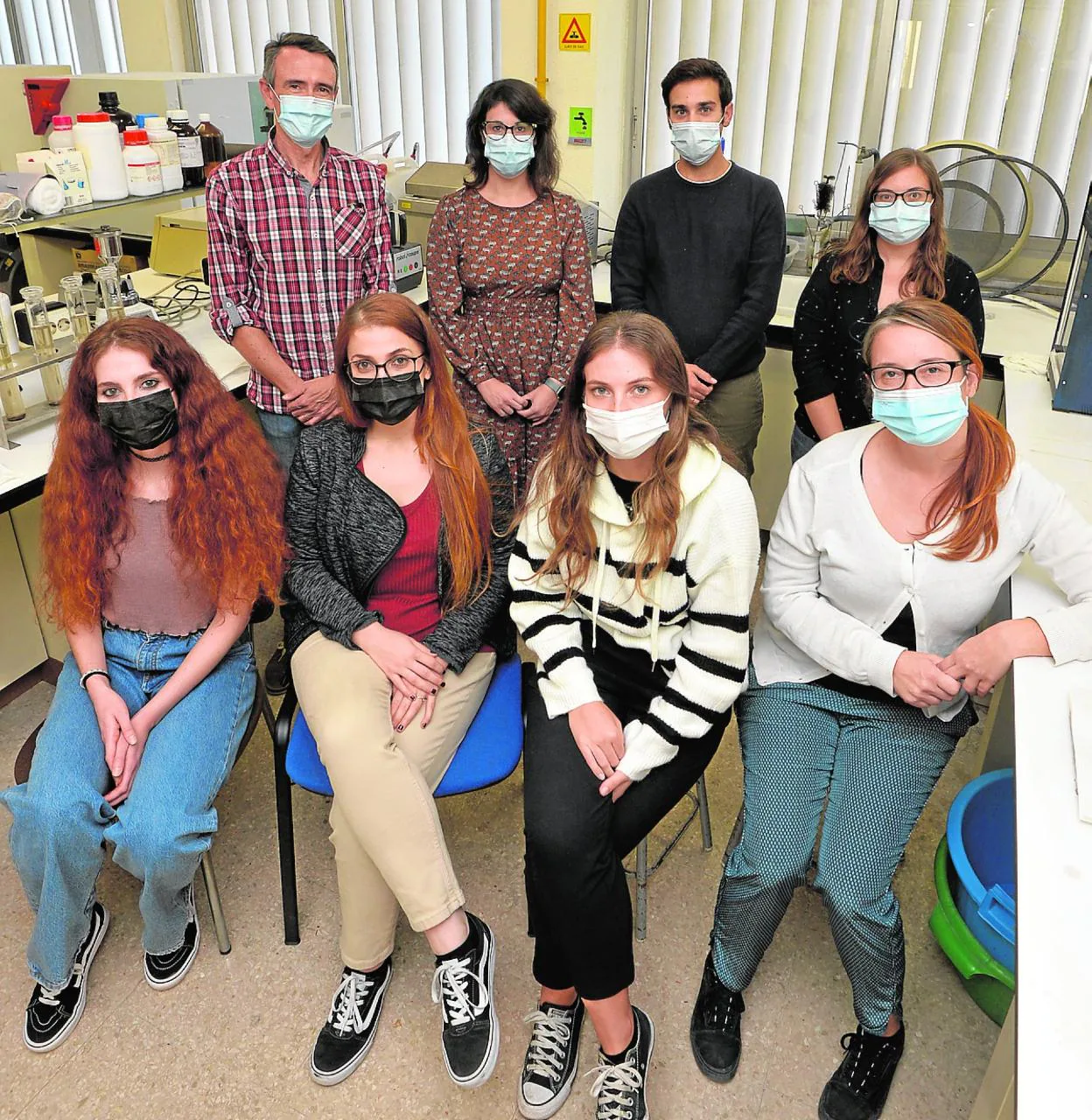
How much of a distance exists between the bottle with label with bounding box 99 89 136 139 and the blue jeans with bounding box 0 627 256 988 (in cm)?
171

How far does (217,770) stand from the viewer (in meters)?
1.62

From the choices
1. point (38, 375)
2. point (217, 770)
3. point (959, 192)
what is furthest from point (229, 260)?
point (959, 192)

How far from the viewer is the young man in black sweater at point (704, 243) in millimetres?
2320

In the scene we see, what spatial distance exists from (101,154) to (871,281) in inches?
74.7

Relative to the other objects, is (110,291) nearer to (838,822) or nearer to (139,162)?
(139,162)

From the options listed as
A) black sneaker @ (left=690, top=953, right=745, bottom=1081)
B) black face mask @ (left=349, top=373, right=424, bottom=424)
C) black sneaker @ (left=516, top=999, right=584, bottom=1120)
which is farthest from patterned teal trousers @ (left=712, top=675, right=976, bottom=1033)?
black face mask @ (left=349, top=373, right=424, bottom=424)

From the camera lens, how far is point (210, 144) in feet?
9.28

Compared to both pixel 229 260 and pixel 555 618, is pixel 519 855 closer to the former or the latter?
pixel 555 618

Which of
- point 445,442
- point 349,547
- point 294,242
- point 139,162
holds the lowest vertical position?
point 349,547

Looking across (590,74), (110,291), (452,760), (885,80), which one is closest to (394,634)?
(452,760)

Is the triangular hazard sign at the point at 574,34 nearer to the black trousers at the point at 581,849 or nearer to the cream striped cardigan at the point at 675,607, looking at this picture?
the cream striped cardigan at the point at 675,607

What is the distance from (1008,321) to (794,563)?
5.85 ft

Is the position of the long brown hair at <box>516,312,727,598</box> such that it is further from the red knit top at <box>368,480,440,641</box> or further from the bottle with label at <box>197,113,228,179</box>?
the bottle with label at <box>197,113,228,179</box>

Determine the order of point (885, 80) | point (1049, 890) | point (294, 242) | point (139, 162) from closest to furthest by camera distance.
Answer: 1. point (1049, 890)
2. point (294, 242)
3. point (139, 162)
4. point (885, 80)
